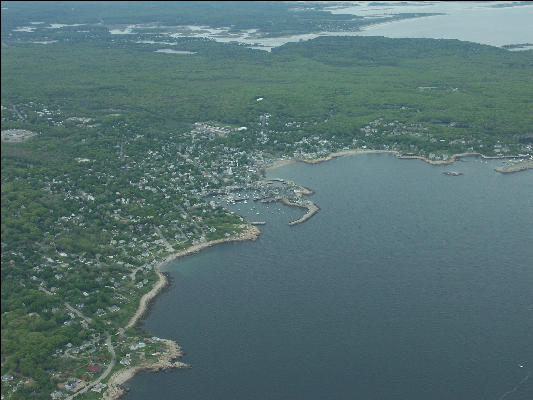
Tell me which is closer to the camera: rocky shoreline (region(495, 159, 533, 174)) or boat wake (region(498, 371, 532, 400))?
boat wake (region(498, 371, 532, 400))

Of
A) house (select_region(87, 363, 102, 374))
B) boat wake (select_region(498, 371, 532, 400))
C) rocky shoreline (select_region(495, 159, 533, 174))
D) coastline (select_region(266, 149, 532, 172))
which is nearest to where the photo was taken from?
boat wake (select_region(498, 371, 532, 400))

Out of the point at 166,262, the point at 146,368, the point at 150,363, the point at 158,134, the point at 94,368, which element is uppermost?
the point at 158,134

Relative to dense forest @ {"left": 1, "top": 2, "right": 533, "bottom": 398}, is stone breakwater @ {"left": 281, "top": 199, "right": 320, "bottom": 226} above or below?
below

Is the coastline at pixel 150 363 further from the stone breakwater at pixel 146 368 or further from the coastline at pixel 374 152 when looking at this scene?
the coastline at pixel 374 152

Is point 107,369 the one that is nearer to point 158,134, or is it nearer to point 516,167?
point 158,134

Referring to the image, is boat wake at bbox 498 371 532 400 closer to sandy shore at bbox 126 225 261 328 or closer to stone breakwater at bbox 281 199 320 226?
sandy shore at bbox 126 225 261 328

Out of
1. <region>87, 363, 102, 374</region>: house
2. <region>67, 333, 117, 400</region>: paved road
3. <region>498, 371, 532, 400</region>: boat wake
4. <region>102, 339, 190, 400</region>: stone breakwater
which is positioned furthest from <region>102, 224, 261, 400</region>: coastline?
<region>498, 371, 532, 400</region>: boat wake

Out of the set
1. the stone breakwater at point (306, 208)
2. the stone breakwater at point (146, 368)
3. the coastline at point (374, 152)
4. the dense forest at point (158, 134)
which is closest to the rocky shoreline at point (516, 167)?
the coastline at point (374, 152)

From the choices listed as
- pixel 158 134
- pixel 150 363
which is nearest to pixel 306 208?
pixel 150 363

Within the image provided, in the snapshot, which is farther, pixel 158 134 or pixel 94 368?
pixel 158 134
